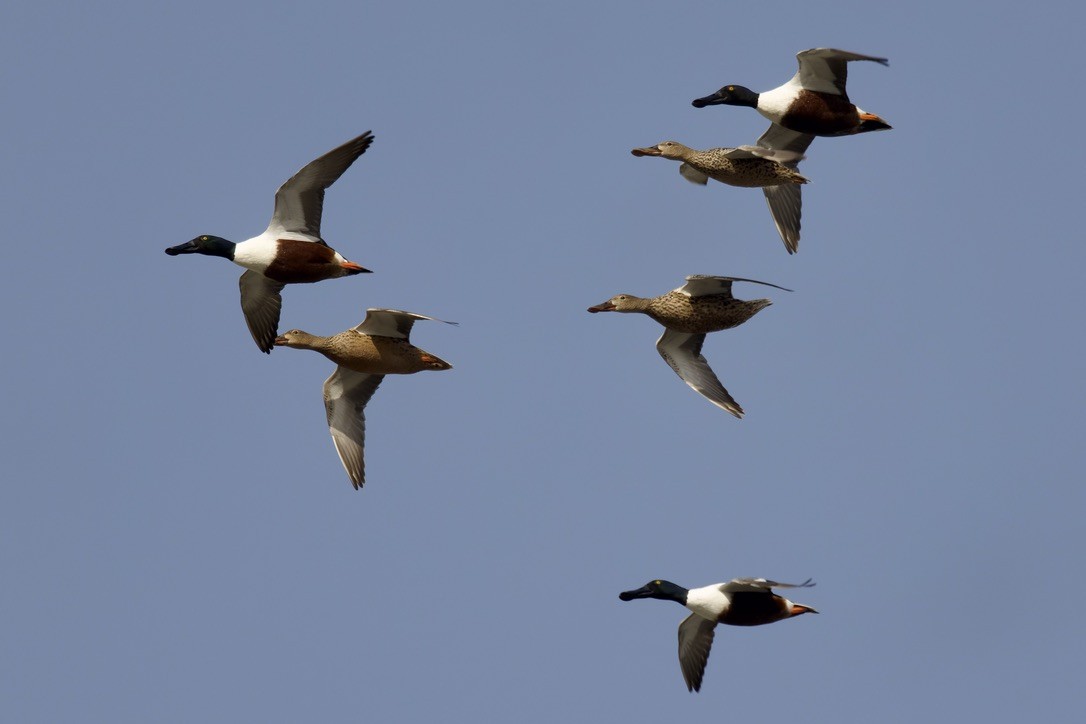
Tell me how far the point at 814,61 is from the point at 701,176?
2444mm

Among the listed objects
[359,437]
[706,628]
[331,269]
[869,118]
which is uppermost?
[869,118]

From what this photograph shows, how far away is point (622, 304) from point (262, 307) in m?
4.14

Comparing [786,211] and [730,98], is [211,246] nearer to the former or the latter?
[730,98]

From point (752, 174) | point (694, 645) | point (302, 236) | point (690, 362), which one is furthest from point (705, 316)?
point (302, 236)

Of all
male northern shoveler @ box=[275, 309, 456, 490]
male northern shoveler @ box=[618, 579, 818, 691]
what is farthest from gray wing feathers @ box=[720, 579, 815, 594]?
male northern shoveler @ box=[275, 309, 456, 490]

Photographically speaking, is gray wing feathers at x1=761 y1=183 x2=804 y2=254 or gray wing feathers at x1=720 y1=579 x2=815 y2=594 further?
gray wing feathers at x1=761 y1=183 x2=804 y2=254

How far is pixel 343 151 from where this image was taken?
2130 cm

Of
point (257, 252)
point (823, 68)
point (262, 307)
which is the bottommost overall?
point (262, 307)

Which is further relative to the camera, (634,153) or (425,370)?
(634,153)

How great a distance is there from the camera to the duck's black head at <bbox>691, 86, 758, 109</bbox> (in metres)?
23.2

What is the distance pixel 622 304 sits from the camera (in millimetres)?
23172

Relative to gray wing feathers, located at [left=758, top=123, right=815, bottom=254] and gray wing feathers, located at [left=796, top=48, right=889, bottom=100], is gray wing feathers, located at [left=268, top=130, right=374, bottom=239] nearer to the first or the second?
gray wing feathers, located at [left=796, top=48, right=889, bottom=100]

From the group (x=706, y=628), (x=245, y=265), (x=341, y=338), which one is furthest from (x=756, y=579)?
(x=245, y=265)

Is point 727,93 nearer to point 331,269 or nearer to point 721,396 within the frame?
point 721,396
